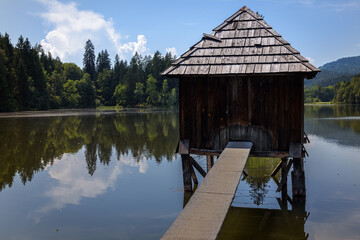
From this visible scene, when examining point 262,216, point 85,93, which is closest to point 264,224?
point 262,216

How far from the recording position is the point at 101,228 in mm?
10531

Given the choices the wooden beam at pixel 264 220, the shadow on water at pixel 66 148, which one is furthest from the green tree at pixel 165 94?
the wooden beam at pixel 264 220

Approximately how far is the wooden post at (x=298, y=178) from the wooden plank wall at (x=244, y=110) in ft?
3.74

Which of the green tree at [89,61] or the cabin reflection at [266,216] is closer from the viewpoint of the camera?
the cabin reflection at [266,216]

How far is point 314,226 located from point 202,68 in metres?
6.17

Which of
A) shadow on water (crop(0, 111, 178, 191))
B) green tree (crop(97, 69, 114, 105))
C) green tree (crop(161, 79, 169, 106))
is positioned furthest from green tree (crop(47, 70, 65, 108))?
shadow on water (crop(0, 111, 178, 191))

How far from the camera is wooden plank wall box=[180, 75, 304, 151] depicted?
1130cm

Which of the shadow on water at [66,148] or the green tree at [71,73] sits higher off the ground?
the green tree at [71,73]

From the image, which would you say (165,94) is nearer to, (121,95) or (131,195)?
(121,95)

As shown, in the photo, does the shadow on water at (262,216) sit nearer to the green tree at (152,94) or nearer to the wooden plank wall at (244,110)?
the wooden plank wall at (244,110)

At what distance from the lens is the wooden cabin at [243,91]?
11.2 m

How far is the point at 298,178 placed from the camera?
12.4 meters

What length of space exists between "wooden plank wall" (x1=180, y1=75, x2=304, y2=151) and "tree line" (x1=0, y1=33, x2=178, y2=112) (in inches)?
2834

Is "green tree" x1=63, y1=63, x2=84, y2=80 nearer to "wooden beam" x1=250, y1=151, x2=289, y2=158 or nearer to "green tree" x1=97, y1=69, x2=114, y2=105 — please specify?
"green tree" x1=97, y1=69, x2=114, y2=105
